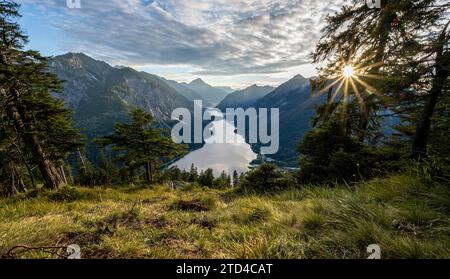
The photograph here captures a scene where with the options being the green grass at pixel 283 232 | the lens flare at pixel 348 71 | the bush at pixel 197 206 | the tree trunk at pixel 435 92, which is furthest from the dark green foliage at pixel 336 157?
the green grass at pixel 283 232

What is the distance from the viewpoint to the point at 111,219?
4.38m

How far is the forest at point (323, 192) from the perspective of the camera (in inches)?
105

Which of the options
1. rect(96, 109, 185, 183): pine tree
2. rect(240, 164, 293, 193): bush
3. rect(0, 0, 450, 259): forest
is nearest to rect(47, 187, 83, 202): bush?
rect(0, 0, 450, 259): forest

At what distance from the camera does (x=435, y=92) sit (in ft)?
18.4

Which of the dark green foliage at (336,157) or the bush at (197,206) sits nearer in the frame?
the bush at (197,206)

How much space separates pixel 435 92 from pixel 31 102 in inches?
676

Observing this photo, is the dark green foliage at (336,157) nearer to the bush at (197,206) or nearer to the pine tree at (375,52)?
the pine tree at (375,52)

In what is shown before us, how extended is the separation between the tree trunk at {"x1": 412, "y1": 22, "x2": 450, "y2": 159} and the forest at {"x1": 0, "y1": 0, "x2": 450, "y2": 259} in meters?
0.03

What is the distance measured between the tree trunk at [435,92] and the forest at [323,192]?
1.0 inches

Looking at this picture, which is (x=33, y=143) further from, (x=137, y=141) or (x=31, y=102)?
(x=137, y=141)

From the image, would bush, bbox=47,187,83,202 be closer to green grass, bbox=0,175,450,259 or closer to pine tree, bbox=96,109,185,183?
green grass, bbox=0,175,450,259

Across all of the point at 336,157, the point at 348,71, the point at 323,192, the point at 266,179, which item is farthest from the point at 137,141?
the point at 323,192
